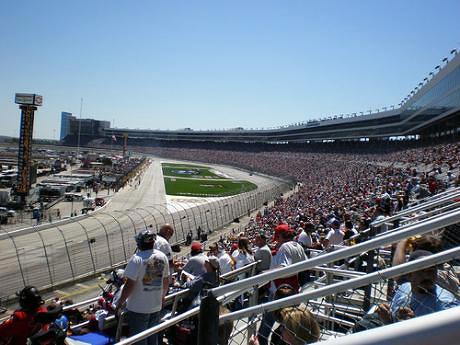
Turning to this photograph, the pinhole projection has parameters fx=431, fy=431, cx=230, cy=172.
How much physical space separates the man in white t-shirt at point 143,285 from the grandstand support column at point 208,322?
2.32 metres

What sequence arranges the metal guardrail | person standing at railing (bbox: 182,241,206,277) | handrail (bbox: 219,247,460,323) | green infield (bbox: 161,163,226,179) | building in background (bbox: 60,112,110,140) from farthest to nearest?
1. building in background (bbox: 60,112,110,140)
2. green infield (bbox: 161,163,226,179)
3. the metal guardrail
4. person standing at railing (bbox: 182,241,206,277)
5. handrail (bbox: 219,247,460,323)

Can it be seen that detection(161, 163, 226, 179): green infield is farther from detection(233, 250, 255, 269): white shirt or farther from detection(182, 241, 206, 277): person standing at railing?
detection(182, 241, 206, 277): person standing at railing

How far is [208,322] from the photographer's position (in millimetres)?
2070

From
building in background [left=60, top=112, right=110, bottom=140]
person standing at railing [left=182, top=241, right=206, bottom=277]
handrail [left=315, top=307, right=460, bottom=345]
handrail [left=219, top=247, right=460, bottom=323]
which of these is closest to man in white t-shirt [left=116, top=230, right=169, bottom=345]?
person standing at railing [left=182, top=241, right=206, bottom=277]

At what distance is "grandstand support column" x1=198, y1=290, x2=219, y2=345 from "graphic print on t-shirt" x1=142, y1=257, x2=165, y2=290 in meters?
2.33

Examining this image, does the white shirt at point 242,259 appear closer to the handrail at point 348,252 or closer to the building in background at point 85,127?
the handrail at point 348,252

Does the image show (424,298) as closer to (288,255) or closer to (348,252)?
(348,252)

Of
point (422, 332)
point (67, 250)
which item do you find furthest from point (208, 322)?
point (67, 250)

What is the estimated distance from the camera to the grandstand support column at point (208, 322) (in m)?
2.05

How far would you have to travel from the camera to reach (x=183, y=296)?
15.8 feet

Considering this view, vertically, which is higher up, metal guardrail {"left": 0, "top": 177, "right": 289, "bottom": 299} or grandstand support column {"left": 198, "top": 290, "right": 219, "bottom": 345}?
grandstand support column {"left": 198, "top": 290, "right": 219, "bottom": 345}

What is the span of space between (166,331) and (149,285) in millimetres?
659

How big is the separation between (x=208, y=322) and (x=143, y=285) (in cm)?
237

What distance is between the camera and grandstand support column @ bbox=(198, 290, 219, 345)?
2.05 meters
